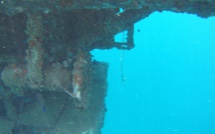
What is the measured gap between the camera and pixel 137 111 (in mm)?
79312

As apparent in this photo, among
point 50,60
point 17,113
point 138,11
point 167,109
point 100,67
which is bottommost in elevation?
point 167,109

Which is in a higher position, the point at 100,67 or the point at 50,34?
the point at 50,34

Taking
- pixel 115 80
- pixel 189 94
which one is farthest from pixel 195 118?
pixel 115 80

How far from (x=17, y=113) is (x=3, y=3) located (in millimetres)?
3814

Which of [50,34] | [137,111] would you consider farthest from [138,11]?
[137,111]

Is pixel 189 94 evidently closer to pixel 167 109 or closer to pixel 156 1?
pixel 167 109

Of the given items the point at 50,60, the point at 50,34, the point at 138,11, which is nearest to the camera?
the point at 138,11

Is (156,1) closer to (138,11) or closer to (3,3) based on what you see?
(138,11)

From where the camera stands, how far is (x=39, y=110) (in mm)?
6336

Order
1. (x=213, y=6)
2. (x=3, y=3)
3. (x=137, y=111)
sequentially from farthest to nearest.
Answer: (x=137, y=111) < (x=3, y=3) < (x=213, y=6)

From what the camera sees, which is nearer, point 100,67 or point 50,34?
point 50,34

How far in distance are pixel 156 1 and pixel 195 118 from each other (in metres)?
83.7

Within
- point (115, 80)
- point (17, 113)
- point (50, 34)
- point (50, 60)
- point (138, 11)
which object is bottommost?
point (115, 80)

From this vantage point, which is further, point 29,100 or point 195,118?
point 195,118
